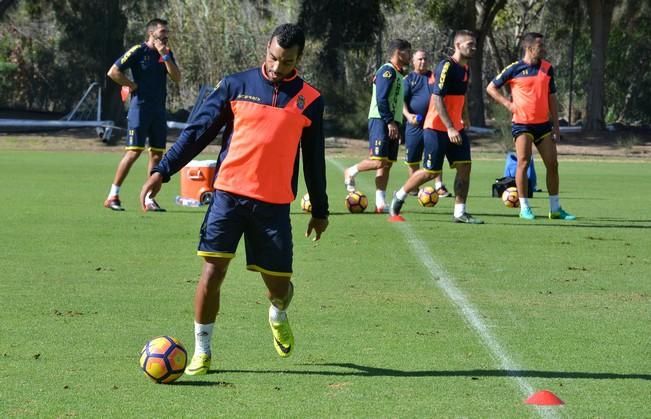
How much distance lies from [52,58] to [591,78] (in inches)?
797

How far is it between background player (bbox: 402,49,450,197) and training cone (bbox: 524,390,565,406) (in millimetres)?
11313

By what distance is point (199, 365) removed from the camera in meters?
6.82

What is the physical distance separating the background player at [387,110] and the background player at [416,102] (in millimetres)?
751

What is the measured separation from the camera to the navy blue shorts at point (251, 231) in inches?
269

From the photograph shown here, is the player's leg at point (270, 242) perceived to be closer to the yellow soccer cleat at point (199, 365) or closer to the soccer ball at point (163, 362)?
the yellow soccer cleat at point (199, 365)

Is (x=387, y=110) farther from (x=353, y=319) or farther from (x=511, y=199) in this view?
(x=353, y=319)

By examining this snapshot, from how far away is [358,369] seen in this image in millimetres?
7008

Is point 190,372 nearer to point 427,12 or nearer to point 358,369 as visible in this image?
point 358,369

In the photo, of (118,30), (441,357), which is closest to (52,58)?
(118,30)

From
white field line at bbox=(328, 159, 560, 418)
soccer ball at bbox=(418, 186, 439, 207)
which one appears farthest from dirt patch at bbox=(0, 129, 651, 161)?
white field line at bbox=(328, 159, 560, 418)

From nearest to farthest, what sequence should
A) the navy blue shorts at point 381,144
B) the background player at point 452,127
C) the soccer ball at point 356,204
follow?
the background player at point 452,127 < the navy blue shorts at point 381,144 < the soccer ball at point 356,204

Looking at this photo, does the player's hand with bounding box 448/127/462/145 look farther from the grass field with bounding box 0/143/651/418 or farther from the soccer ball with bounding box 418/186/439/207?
the soccer ball with bounding box 418/186/439/207

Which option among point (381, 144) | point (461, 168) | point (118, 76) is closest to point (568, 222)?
point (461, 168)

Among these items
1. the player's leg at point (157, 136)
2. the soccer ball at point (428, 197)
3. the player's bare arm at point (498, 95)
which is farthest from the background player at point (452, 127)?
the player's leg at point (157, 136)
